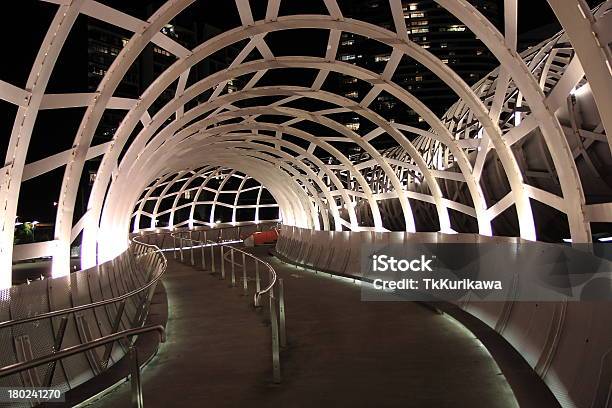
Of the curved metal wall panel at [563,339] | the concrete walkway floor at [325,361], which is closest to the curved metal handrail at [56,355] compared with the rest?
the concrete walkway floor at [325,361]

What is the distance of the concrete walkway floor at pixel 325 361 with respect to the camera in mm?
6832

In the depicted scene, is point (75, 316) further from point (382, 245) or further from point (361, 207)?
point (361, 207)

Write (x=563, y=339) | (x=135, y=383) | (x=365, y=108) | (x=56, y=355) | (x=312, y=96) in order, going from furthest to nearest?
(x=312, y=96) < (x=365, y=108) < (x=563, y=339) < (x=135, y=383) < (x=56, y=355)

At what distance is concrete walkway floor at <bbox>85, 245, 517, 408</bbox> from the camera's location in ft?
22.4

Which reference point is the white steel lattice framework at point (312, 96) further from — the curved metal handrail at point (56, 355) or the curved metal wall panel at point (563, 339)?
the curved metal handrail at point (56, 355)

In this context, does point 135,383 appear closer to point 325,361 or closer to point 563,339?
point 325,361

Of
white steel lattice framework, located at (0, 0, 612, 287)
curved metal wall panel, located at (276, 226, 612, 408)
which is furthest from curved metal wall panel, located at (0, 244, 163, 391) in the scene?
curved metal wall panel, located at (276, 226, 612, 408)

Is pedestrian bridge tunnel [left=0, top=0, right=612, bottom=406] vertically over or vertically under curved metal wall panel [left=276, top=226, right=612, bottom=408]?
over

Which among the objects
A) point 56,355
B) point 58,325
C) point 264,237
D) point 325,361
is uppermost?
point 56,355

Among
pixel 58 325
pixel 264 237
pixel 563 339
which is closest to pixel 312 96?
pixel 58 325

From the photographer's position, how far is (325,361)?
28.5 ft

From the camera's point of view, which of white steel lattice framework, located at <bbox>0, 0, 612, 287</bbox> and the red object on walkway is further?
the red object on walkway

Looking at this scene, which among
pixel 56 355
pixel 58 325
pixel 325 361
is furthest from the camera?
pixel 325 361

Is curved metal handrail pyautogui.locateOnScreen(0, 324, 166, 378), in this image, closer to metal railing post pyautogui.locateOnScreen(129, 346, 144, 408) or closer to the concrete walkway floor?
Answer: metal railing post pyautogui.locateOnScreen(129, 346, 144, 408)
